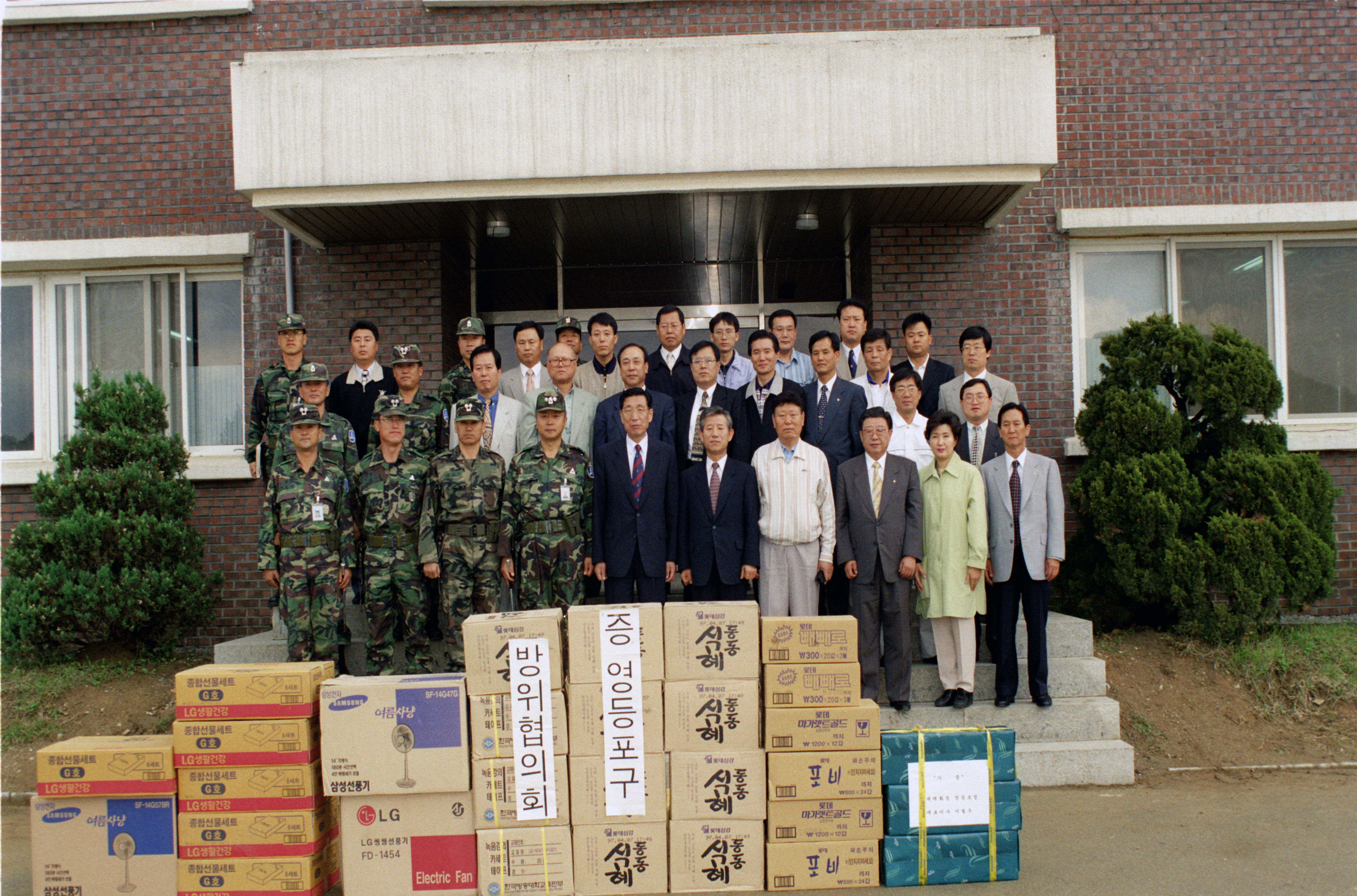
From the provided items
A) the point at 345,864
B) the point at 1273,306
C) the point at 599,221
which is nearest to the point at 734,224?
the point at 599,221

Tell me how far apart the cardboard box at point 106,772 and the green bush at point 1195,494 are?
19.7ft

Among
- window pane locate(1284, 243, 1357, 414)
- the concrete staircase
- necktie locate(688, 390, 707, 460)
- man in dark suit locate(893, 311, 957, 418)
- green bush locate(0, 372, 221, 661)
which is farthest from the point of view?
window pane locate(1284, 243, 1357, 414)

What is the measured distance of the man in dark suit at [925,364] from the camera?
21.1ft

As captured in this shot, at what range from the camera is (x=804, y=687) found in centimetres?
412

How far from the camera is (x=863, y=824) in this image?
13.4 ft

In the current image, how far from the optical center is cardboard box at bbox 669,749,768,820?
4.04 meters

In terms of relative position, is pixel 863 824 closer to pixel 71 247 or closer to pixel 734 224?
pixel 734 224

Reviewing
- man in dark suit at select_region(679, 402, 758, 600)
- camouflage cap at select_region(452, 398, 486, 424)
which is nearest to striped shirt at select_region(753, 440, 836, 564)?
man in dark suit at select_region(679, 402, 758, 600)

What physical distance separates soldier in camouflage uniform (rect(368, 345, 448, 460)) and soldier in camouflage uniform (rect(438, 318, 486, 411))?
0.07m

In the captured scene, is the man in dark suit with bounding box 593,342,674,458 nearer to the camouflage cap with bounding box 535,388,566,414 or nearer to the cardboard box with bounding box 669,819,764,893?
the camouflage cap with bounding box 535,388,566,414

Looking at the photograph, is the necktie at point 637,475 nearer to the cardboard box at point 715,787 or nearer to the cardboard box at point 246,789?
the cardboard box at point 715,787

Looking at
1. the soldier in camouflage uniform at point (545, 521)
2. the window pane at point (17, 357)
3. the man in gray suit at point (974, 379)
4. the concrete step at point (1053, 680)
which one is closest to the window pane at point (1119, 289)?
the man in gray suit at point (974, 379)

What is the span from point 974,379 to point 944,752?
276cm

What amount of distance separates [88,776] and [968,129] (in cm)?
646
